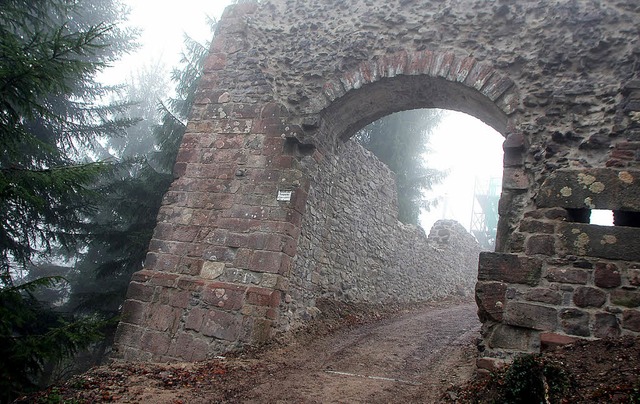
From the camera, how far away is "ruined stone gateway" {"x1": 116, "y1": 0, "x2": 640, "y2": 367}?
166 inches

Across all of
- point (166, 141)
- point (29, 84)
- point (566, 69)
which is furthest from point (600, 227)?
point (166, 141)

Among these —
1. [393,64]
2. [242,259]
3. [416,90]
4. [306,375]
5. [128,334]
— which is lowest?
[128,334]

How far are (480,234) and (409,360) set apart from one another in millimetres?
28281

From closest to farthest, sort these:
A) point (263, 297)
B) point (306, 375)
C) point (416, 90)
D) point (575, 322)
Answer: point (575, 322) < point (306, 375) < point (263, 297) < point (416, 90)

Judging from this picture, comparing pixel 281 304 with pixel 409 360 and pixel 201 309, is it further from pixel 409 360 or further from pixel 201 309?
pixel 409 360

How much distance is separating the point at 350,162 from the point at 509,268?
4.21 m

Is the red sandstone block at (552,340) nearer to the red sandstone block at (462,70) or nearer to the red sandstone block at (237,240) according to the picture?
the red sandstone block at (462,70)

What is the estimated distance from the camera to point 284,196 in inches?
234

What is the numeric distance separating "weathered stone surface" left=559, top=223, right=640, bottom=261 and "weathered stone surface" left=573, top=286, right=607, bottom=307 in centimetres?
34

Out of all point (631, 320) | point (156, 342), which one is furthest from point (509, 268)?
point (156, 342)

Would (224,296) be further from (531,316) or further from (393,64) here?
(393,64)

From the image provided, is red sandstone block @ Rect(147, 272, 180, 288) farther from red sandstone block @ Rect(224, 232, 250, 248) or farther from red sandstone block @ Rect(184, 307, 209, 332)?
red sandstone block @ Rect(224, 232, 250, 248)

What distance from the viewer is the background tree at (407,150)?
57.5 ft

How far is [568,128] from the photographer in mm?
4797
